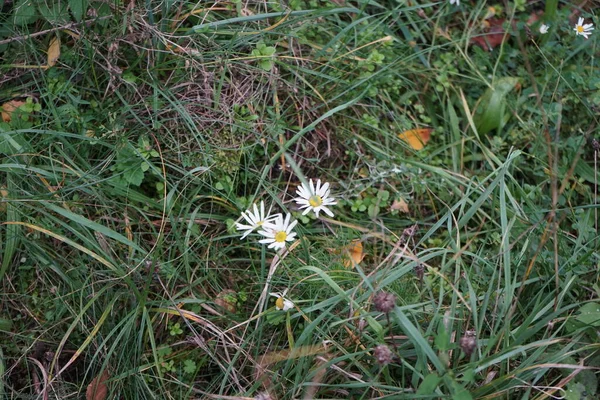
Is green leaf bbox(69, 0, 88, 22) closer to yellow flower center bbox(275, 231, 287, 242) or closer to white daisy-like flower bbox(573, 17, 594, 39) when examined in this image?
yellow flower center bbox(275, 231, 287, 242)

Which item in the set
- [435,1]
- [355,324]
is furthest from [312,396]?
[435,1]

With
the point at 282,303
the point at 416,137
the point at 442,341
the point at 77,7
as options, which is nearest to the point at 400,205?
the point at 416,137

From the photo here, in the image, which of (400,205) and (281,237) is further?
(400,205)

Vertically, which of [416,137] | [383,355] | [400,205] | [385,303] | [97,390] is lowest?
[97,390]

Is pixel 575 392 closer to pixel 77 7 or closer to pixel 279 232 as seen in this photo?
pixel 279 232

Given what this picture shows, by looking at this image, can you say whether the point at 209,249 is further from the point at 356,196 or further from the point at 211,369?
the point at 356,196

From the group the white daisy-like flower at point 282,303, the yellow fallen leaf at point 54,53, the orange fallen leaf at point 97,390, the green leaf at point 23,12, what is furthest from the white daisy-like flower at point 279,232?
the green leaf at point 23,12

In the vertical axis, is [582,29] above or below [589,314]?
above
